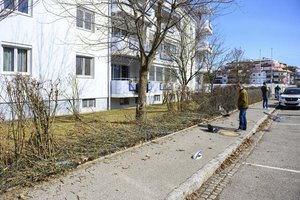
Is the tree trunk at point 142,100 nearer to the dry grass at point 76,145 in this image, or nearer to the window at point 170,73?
the dry grass at point 76,145

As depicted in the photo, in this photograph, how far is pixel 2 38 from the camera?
536 inches

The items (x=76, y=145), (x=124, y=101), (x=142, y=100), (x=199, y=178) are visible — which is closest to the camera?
(x=199, y=178)

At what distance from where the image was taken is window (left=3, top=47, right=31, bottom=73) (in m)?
14.1

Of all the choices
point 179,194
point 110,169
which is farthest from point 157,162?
point 179,194

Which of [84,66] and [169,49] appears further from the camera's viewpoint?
[169,49]

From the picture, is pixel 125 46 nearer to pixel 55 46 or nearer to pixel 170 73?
pixel 55 46

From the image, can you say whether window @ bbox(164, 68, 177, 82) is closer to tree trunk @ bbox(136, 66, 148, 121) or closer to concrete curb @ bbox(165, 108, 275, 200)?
tree trunk @ bbox(136, 66, 148, 121)

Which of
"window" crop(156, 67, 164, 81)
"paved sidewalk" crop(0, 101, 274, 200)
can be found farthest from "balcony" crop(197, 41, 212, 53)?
"paved sidewalk" crop(0, 101, 274, 200)

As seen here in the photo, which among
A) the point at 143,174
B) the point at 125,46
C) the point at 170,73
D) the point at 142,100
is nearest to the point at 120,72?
the point at 170,73

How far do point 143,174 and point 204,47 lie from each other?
69.6ft

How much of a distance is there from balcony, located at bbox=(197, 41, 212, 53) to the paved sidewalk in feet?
54.6

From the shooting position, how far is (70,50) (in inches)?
701

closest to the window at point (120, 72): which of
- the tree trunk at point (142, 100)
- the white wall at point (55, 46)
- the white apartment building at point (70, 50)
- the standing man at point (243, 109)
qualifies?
the white apartment building at point (70, 50)

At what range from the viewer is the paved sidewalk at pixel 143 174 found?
15.2 feet
